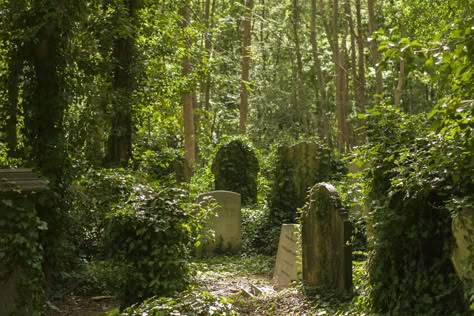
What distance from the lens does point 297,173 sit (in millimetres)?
16969

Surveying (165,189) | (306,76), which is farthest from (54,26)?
(306,76)

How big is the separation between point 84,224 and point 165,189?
332cm

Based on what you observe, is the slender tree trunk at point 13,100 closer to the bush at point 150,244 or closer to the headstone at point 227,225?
the bush at point 150,244

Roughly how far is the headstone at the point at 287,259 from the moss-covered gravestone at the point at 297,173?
4.18 metres

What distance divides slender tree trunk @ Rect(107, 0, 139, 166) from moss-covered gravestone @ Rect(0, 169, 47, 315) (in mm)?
5900

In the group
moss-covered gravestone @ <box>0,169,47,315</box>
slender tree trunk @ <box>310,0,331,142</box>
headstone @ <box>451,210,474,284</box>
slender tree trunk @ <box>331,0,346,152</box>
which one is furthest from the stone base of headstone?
slender tree trunk @ <box>310,0,331,142</box>

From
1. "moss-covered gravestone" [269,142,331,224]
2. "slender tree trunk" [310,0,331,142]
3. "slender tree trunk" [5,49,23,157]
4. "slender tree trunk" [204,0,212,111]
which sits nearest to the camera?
"slender tree trunk" [5,49,23,157]

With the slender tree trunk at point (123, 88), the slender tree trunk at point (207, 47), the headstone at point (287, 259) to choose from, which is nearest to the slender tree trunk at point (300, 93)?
the slender tree trunk at point (207, 47)

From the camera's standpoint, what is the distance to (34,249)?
772cm

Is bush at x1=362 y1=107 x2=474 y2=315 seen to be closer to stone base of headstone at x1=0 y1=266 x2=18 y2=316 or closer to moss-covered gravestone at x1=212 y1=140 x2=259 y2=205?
stone base of headstone at x1=0 y1=266 x2=18 y2=316

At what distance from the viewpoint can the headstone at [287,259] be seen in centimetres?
1208

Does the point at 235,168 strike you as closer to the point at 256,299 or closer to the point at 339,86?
the point at 256,299

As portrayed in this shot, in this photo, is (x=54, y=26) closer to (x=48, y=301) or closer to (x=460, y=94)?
(x=48, y=301)

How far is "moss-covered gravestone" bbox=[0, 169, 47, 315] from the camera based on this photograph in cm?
749
